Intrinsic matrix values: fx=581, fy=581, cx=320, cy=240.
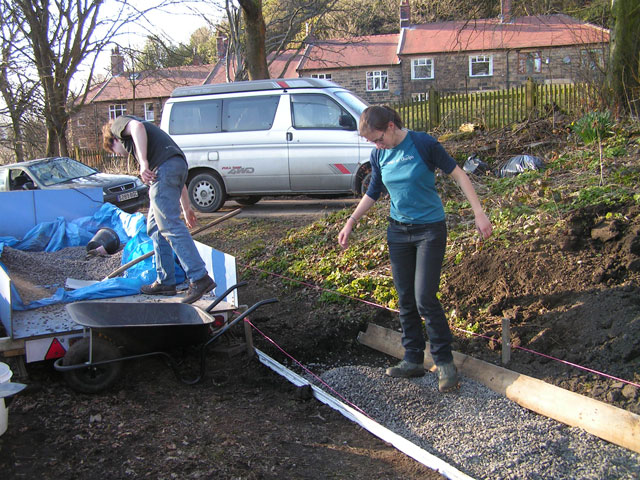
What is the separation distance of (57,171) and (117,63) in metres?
9.89

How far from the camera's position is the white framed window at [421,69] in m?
38.9

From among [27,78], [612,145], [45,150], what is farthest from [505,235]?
[45,150]

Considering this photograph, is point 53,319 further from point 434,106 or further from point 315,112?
point 434,106

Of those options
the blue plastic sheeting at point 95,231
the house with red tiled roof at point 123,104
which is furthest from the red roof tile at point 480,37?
the blue plastic sheeting at point 95,231

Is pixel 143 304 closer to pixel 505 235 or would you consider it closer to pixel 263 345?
pixel 263 345

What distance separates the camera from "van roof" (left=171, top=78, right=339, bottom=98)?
10711 mm

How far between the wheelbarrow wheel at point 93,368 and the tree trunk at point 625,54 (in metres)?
8.26

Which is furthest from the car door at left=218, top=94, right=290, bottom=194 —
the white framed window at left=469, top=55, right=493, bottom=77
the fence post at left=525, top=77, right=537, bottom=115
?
the white framed window at left=469, top=55, right=493, bottom=77

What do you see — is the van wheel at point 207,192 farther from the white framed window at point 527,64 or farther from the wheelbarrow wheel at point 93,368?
the white framed window at point 527,64

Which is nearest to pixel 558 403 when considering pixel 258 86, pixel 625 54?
pixel 625 54

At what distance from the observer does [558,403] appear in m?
3.55

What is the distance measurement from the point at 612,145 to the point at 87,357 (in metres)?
6.72

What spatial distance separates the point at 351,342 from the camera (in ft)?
17.3

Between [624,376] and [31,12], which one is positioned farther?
[31,12]
